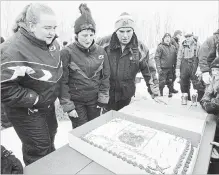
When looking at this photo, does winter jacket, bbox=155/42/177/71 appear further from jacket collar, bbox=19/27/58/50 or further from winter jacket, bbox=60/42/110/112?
jacket collar, bbox=19/27/58/50

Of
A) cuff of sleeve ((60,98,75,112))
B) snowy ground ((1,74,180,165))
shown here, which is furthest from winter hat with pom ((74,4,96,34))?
snowy ground ((1,74,180,165))

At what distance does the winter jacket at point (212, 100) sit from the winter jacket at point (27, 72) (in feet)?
4.06

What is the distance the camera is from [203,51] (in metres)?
3.15

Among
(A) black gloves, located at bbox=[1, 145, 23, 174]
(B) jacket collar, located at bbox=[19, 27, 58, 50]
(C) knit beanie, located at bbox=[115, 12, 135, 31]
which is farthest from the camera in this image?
(C) knit beanie, located at bbox=[115, 12, 135, 31]

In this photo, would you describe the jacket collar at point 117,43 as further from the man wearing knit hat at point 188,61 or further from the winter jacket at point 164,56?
the winter jacket at point 164,56

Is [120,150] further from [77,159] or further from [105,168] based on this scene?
[77,159]

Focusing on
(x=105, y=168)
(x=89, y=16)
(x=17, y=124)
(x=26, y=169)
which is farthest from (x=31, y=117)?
(x=89, y=16)

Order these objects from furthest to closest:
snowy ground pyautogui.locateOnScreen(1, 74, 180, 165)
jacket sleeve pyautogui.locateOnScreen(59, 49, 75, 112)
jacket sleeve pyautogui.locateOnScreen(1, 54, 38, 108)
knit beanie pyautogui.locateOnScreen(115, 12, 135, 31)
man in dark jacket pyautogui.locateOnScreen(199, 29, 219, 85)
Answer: man in dark jacket pyautogui.locateOnScreen(199, 29, 219, 85) → snowy ground pyautogui.locateOnScreen(1, 74, 180, 165) → knit beanie pyautogui.locateOnScreen(115, 12, 135, 31) → jacket sleeve pyautogui.locateOnScreen(59, 49, 75, 112) → jacket sleeve pyautogui.locateOnScreen(1, 54, 38, 108)

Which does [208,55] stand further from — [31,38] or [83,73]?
[31,38]

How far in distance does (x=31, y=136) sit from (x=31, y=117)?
141 mm

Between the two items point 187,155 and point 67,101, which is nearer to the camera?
point 187,155

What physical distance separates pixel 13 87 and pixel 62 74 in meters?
0.47

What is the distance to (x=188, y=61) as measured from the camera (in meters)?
4.35

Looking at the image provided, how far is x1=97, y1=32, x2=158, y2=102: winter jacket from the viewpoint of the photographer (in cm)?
213
